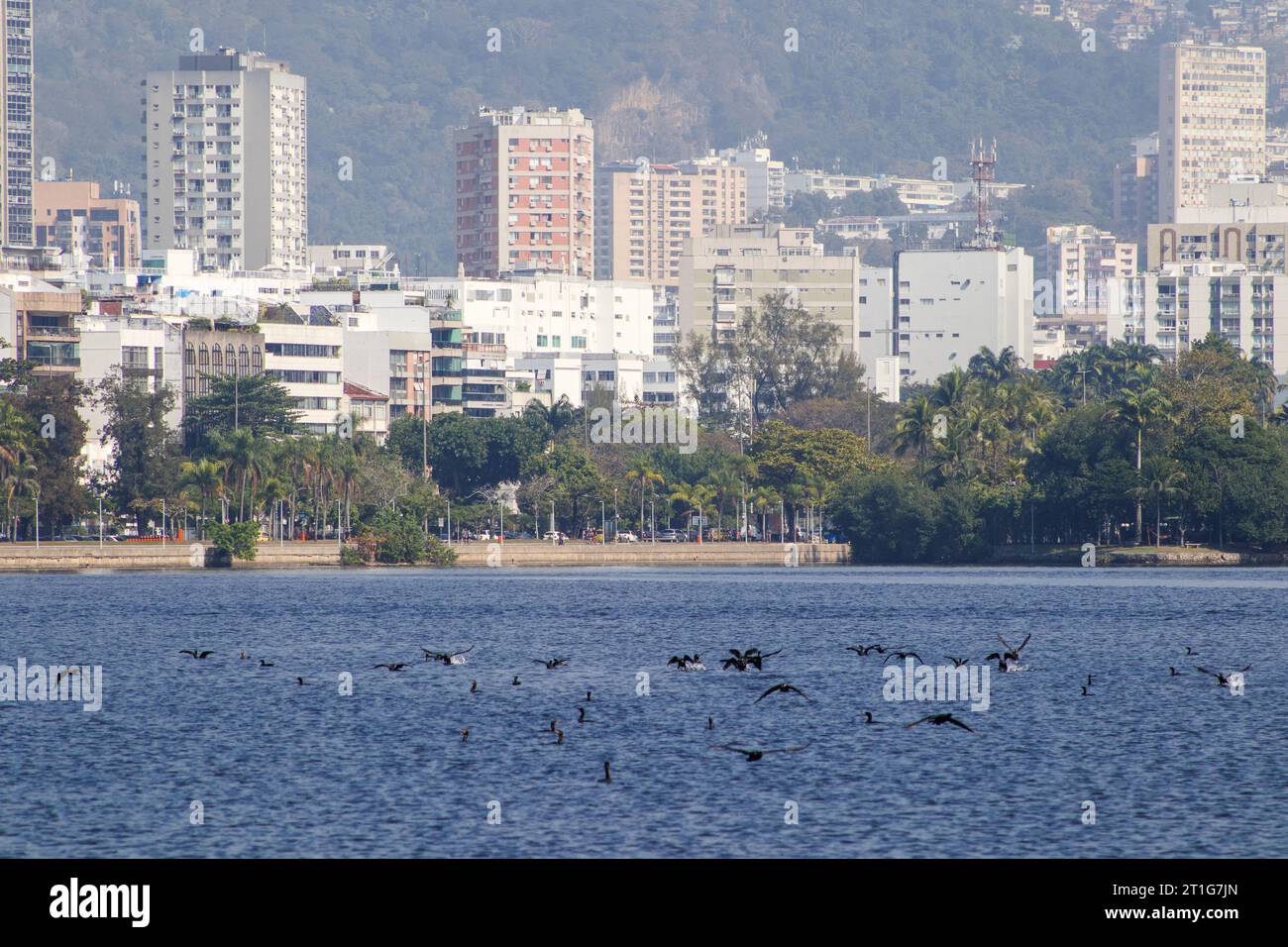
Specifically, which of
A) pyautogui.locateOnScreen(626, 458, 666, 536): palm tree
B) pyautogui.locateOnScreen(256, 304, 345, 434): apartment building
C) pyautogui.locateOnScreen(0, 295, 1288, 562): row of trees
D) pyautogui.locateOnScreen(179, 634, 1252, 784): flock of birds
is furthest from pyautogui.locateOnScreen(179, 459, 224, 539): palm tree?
pyautogui.locateOnScreen(179, 634, 1252, 784): flock of birds

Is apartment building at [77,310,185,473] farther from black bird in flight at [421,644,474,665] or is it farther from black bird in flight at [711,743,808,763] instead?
black bird in flight at [711,743,808,763]

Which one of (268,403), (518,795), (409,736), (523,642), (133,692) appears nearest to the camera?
(518,795)

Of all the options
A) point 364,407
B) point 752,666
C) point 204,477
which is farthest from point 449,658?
point 364,407

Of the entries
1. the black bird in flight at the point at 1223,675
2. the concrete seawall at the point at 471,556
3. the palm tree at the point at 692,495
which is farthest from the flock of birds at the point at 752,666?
the palm tree at the point at 692,495

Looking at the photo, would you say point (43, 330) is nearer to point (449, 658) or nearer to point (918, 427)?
point (918, 427)

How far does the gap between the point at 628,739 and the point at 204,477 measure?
328ft

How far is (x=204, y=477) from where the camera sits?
516 ft

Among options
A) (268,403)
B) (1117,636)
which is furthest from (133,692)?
(268,403)

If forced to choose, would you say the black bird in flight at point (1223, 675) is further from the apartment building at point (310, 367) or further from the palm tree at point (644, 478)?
the apartment building at point (310, 367)

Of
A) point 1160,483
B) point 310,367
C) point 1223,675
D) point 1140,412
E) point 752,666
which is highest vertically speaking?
point 310,367
